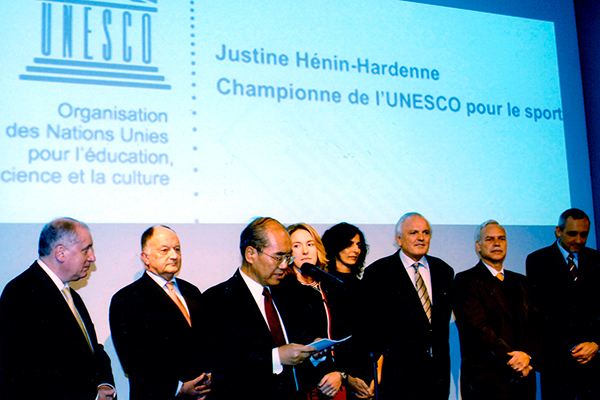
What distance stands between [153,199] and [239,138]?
28.6 inches

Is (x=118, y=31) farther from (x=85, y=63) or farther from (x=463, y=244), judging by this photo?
(x=463, y=244)

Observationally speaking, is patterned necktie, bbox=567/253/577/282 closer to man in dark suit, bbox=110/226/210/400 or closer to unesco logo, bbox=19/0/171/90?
man in dark suit, bbox=110/226/210/400

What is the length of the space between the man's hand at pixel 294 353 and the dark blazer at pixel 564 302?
227 centimetres

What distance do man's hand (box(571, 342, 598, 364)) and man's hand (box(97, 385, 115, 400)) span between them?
309 cm

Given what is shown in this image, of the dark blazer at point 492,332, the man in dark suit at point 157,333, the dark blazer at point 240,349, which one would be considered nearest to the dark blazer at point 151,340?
the man in dark suit at point 157,333

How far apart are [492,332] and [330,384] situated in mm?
1326

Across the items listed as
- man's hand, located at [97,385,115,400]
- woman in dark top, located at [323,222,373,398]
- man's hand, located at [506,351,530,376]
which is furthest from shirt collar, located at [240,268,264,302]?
man's hand, located at [506,351,530,376]

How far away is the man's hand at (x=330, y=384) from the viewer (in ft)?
9.42

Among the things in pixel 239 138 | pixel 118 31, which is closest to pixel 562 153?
pixel 239 138

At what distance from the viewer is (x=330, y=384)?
290cm

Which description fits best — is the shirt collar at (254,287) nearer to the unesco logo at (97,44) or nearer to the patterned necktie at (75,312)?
the patterned necktie at (75,312)

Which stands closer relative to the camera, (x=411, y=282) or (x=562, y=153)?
(x=411, y=282)

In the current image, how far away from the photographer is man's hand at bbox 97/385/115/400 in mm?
2727

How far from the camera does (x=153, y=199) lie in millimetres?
3686
